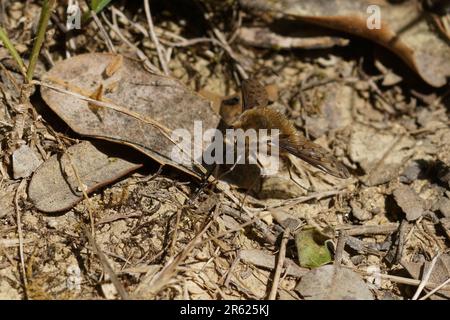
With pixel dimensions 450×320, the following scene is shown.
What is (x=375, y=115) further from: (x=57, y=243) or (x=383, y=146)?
(x=57, y=243)

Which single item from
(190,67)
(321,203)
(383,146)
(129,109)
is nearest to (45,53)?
(129,109)

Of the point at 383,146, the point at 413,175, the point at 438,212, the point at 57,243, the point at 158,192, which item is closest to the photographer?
the point at 57,243

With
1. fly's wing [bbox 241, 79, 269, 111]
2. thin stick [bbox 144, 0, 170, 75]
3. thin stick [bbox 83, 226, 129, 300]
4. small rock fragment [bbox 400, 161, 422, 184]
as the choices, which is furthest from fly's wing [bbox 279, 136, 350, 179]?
thin stick [bbox 83, 226, 129, 300]

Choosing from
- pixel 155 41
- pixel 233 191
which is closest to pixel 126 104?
pixel 155 41

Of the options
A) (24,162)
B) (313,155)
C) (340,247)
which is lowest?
(340,247)

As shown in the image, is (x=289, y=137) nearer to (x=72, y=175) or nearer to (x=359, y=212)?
(x=359, y=212)

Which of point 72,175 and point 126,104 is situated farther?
point 126,104

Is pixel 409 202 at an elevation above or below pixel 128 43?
below
